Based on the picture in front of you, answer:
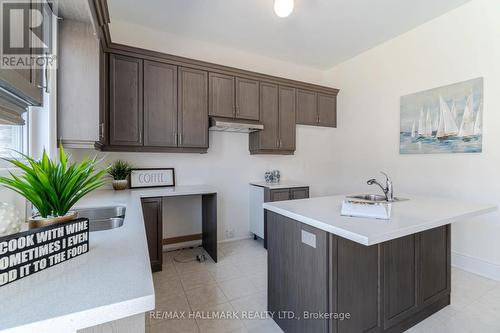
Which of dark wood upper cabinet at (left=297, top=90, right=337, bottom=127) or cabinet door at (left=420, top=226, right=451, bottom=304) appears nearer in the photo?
cabinet door at (left=420, top=226, right=451, bottom=304)

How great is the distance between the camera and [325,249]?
1.34 metres

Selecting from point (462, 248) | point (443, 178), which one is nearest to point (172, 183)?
point (443, 178)

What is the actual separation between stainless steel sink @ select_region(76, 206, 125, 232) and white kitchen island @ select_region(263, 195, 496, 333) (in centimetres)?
116

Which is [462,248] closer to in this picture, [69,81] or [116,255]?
[116,255]

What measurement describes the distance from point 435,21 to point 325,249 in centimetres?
336

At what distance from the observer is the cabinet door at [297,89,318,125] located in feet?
12.7

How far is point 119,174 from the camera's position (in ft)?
9.24

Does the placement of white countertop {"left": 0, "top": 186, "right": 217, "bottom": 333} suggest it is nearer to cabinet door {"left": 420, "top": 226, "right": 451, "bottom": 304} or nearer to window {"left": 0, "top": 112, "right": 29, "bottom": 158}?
window {"left": 0, "top": 112, "right": 29, "bottom": 158}

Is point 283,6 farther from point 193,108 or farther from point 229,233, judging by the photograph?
point 229,233

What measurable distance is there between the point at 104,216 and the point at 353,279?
1881 millimetres

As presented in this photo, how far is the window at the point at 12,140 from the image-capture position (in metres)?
1.45

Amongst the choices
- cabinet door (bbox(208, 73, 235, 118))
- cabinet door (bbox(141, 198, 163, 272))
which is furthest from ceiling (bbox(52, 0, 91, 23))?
cabinet door (bbox(141, 198, 163, 272))

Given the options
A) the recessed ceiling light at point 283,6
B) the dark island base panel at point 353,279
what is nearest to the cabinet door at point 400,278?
the dark island base panel at point 353,279

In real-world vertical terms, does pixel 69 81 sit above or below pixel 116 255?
above
